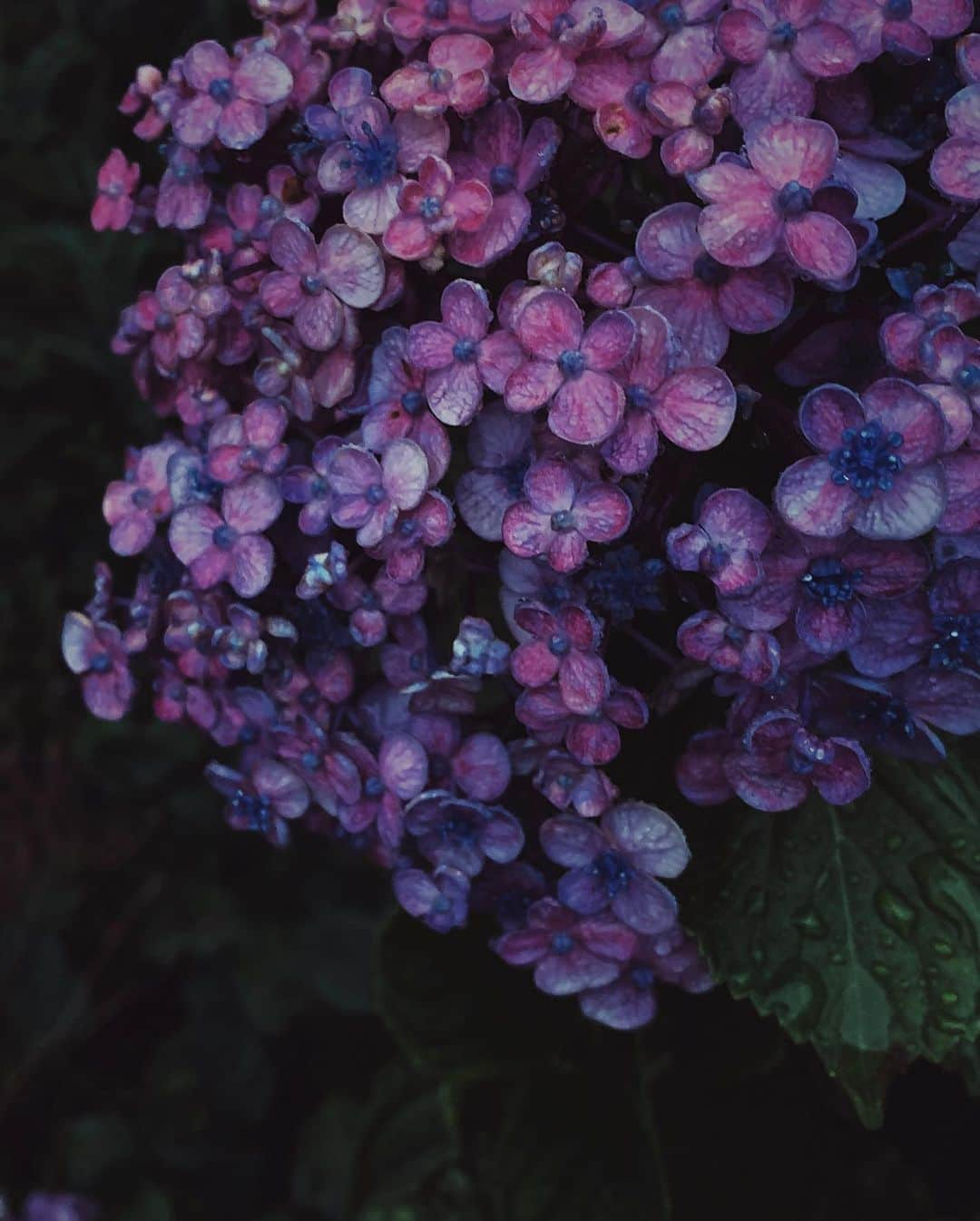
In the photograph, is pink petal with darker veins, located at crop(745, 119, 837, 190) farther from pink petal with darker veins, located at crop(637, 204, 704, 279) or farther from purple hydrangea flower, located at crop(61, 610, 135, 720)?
purple hydrangea flower, located at crop(61, 610, 135, 720)

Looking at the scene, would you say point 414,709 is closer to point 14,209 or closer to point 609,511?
point 609,511

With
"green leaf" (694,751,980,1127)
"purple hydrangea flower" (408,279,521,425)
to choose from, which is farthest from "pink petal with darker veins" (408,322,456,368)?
"green leaf" (694,751,980,1127)

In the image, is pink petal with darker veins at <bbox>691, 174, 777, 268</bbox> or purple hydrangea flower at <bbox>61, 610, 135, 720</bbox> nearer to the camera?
pink petal with darker veins at <bbox>691, 174, 777, 268</bbox>

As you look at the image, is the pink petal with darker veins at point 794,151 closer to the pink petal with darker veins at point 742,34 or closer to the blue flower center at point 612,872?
the pink petal with darker veins at point 742,34

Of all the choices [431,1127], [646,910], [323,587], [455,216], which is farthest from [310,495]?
[431,1127]

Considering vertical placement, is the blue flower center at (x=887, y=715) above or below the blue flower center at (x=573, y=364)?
below

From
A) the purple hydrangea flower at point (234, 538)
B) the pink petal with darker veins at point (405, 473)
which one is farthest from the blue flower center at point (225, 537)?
the pink petal with darker veins at point (405, 473)

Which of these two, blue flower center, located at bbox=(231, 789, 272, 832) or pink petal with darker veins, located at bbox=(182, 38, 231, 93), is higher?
pink petal with darker veins, located at bbox=(182, 38, 231, 93)

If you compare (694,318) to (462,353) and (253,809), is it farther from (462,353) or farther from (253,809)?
(253,809)
